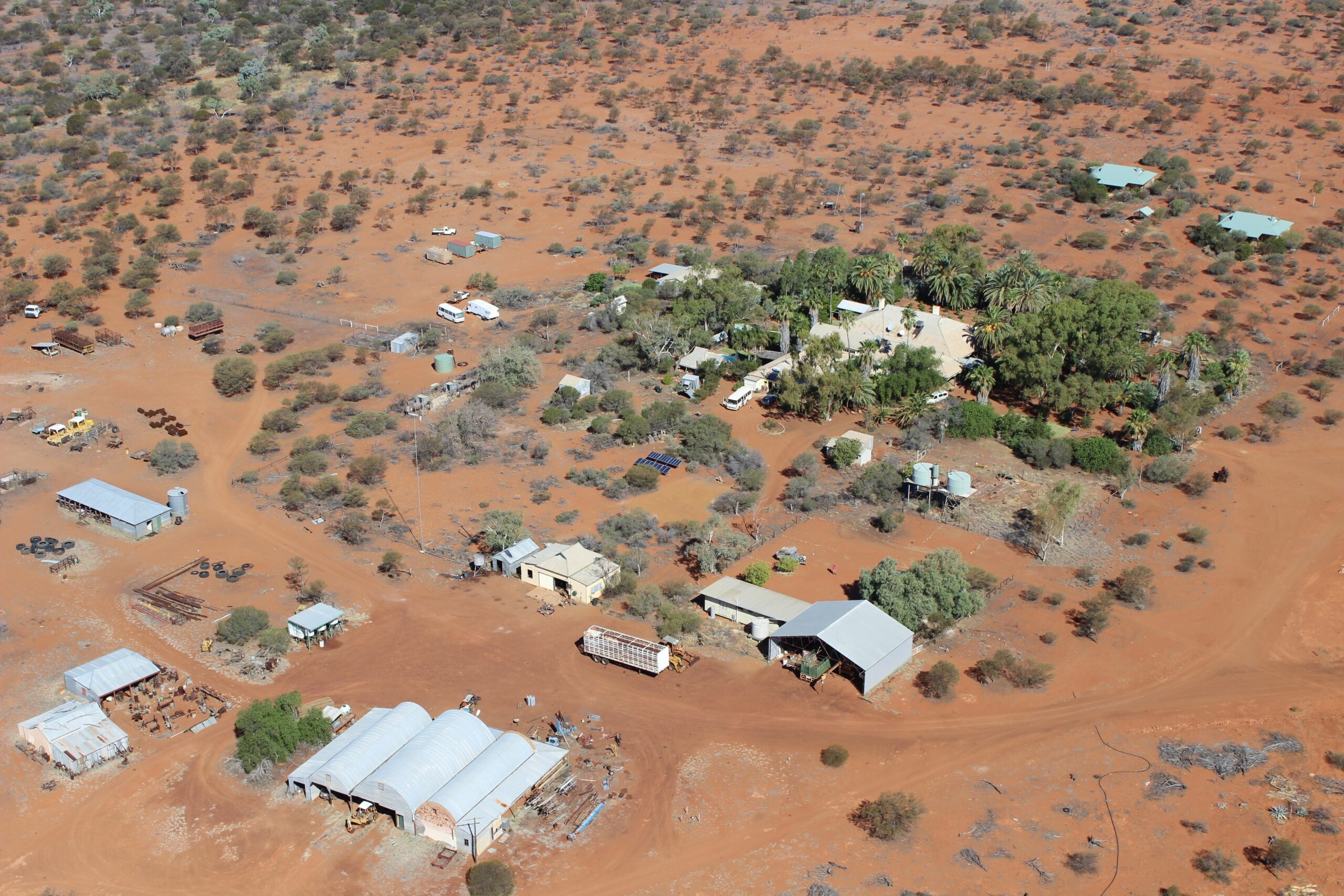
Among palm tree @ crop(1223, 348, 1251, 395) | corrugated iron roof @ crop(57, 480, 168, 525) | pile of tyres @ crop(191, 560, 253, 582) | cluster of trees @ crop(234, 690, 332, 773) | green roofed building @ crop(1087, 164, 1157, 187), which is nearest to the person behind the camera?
cluster of trees @ crop(234, 690, 332, 773)

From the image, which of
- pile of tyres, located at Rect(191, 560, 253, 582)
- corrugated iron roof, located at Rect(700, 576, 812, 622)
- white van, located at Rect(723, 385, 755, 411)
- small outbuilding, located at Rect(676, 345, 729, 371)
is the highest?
pile of tyres, located at Rect(191, 560, 253, 582)

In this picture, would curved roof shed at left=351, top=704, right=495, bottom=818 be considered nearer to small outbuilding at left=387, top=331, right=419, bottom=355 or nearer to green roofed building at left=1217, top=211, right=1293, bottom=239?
small outbuilding at left=387, top=331, right=419, bottom=355

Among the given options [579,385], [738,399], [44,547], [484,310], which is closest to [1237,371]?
[738,399]

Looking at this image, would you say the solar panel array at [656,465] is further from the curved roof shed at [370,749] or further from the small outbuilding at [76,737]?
the small outbuilding at [76,737]

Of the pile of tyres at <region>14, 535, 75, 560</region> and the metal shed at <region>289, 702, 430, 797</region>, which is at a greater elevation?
the metal shed at <region>289, 702, 430, 797</region>

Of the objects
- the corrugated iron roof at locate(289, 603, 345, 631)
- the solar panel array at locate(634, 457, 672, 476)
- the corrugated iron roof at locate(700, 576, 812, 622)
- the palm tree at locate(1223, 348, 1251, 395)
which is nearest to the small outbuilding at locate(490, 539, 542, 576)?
the corrugated iron roof at locate(289, 603, 345, 631)

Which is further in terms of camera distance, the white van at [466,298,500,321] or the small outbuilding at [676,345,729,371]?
the white van at [466,298,500,321]

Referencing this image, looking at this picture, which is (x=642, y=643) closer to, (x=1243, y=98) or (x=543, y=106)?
(x=543, y=106)
